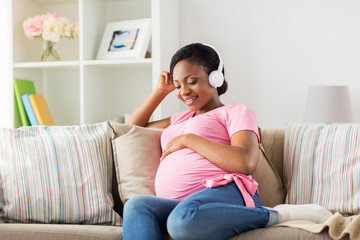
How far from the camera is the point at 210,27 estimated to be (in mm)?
3312

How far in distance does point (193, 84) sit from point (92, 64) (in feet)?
4.34

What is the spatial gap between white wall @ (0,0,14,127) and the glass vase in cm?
21

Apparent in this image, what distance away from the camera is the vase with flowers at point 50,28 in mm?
3184

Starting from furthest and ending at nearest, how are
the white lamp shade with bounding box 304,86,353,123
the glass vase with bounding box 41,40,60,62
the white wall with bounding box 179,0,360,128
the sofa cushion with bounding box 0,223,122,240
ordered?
the glass vase with bounding box 41,40,60,62, the white wall with bounding box 179,0,360,128, the white lamp shade with bounding box 304,86,353,123, the sofa cushion with bounding box 0,223,122,240

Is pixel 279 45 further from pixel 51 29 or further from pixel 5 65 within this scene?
pixel 5 65

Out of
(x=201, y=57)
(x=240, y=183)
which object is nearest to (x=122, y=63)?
(x=201, y=57)

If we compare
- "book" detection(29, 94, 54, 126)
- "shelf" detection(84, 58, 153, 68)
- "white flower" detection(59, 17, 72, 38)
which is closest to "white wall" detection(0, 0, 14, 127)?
"book" detection(29, 94, 54, 126)

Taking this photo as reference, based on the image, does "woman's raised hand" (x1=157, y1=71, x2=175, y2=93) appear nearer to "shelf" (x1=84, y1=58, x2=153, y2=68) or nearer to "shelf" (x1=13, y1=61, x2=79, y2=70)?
"shelf" (x1=84, y1=58, x2=153, y2=68)

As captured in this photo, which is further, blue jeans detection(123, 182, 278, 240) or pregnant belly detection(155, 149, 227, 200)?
pregnant belly detection(155, 149, 227, 200)

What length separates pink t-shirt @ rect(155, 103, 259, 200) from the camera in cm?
178

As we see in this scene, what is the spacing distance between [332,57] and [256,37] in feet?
1.66

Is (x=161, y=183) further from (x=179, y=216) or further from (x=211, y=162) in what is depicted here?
(x=179, y=216)

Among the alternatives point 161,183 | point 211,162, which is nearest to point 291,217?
point 211,162

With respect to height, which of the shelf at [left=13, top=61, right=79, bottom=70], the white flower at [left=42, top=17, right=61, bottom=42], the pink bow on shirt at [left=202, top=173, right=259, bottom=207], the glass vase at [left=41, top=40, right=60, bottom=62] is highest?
the white flower at [left=42, top=17, right=61, bottom=42]
